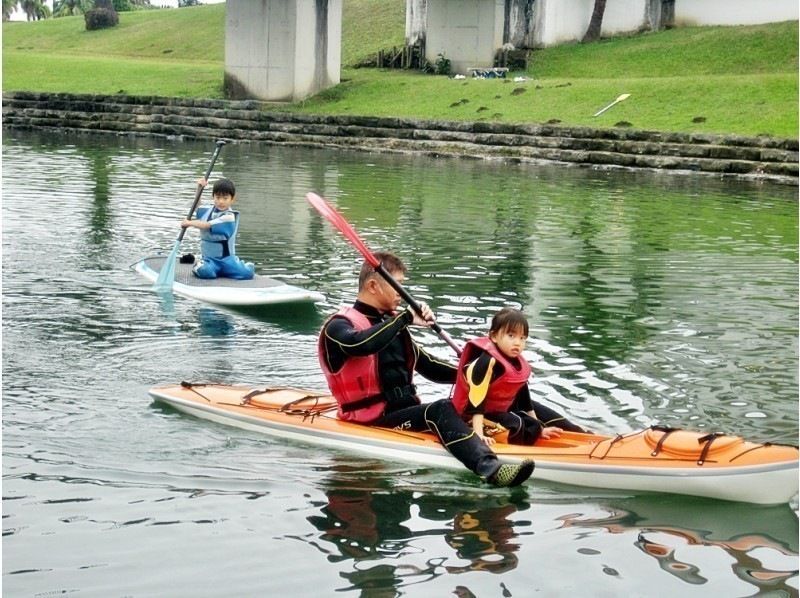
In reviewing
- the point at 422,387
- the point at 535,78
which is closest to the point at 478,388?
the point at 422,387

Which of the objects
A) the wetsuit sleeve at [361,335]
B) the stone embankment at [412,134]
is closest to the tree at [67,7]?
the stone embankment at [412,134]

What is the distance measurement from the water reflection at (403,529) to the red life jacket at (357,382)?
35cm

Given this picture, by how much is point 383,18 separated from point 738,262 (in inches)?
1212

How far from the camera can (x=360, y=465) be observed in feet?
24.0

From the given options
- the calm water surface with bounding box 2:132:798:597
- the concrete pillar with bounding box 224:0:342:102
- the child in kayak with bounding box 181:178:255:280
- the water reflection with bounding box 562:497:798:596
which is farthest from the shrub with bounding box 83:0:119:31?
the water reflection with bounding box 562:497:798:596

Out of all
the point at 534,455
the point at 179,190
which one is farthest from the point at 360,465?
the point at 179,190

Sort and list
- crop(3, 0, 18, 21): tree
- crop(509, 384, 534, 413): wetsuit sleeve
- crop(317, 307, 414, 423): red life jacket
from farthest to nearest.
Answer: crop(3, 0, 18, 21): tree < crop(509, 384, 534, 413): wetsuit sleeve < crop(317, 307, 414, 423): red life jacket

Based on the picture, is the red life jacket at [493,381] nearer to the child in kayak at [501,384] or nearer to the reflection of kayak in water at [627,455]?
the child in kayak at [501,384]

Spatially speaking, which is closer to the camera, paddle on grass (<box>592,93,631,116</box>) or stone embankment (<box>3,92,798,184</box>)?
stone embankment (<box>3,92,798,184</box>)

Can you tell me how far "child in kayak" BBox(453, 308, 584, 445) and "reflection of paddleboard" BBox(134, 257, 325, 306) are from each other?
4.50 m

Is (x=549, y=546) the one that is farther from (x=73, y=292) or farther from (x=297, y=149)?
(x=297, y=149)

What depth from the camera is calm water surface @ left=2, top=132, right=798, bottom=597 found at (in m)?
5.97

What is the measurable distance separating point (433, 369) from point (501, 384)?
0.56m

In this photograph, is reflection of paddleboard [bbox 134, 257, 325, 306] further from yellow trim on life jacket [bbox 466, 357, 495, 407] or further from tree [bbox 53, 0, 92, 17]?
tree [bbox 53, 0, 92, 17]
